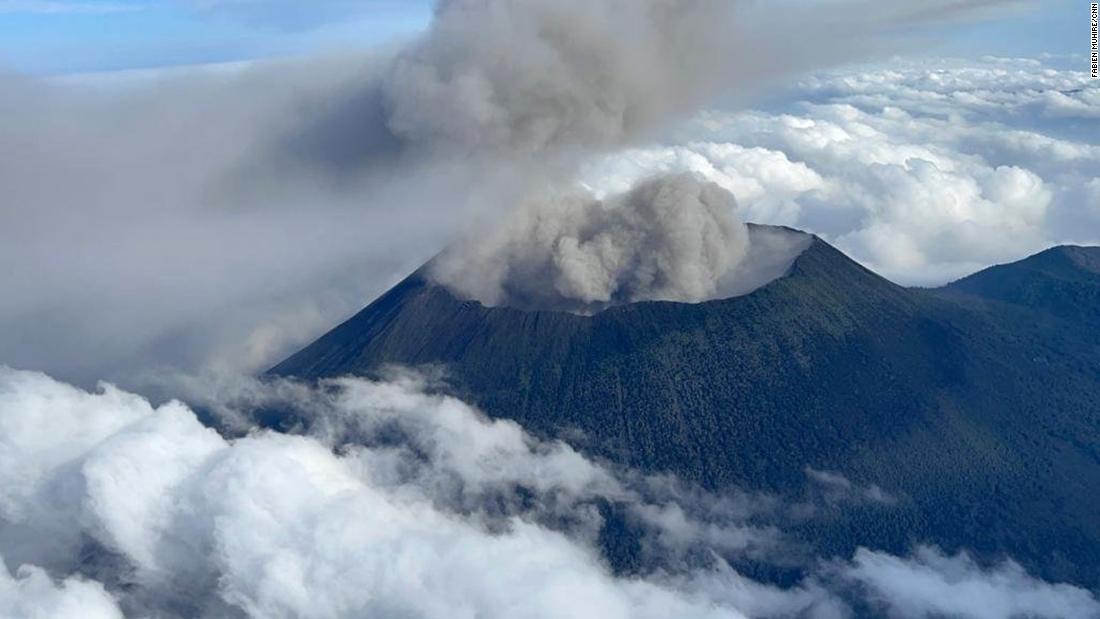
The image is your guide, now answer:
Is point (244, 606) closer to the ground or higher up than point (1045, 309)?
closer to the ground

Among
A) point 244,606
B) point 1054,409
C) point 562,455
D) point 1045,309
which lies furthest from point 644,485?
point 1045,309

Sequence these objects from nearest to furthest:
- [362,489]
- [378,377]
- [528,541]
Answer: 1. [528,541]
2. [362,489]
3. [378,377]

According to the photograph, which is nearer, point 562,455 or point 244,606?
point 244,606

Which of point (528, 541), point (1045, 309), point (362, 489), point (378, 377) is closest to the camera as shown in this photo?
point (528, 541)

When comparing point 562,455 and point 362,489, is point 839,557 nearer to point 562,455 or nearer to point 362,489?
point 562,455
